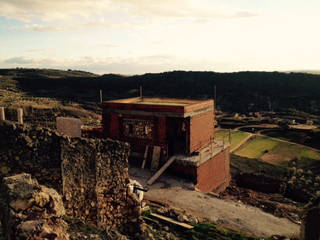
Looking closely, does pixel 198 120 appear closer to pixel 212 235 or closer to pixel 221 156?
pixel 221 156

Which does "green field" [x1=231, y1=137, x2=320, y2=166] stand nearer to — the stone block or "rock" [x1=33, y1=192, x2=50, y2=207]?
the stone block

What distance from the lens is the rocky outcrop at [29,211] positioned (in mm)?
4516

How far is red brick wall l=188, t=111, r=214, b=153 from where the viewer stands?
58.5 ft

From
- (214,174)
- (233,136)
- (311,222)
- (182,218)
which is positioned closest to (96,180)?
(182,218)

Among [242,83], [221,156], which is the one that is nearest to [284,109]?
[242,83]

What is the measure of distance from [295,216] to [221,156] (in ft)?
20.0

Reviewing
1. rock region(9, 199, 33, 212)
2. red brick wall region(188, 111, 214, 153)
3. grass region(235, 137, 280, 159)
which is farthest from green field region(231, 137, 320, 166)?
rock region(9, 199, 33, 212)

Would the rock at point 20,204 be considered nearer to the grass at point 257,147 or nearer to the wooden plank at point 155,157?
the wooden plank at point 155,157

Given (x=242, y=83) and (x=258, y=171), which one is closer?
(x=258, y=171)

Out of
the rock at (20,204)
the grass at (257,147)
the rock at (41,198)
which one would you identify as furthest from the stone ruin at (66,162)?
the grass at (257,147)

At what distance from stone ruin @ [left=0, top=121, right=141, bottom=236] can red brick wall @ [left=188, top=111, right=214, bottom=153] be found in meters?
10.2

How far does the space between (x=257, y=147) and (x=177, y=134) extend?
53.1 ft

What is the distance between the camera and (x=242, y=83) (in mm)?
94125

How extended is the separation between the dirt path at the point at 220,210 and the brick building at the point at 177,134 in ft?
4.57
